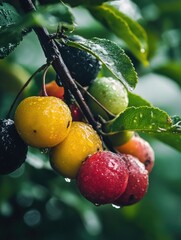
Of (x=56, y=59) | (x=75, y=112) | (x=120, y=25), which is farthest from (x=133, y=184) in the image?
(x=120, y=25)

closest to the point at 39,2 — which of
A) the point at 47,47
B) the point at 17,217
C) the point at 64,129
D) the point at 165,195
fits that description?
the point at 47,47

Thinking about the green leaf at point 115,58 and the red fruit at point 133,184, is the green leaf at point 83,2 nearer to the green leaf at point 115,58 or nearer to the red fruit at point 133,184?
the green leaf at point 115,58

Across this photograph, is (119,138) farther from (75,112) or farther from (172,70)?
(172,70)

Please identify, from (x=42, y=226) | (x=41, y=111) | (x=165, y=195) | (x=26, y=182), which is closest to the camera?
(x=41, y=111)

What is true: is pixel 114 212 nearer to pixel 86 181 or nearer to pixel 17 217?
pixel 17 217

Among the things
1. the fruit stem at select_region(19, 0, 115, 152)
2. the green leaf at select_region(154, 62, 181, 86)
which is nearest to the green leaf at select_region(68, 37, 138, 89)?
the fruit stem at select_region(19, 0, 115, 152)

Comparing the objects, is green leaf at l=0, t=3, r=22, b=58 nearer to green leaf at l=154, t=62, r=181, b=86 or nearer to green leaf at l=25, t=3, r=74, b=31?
green leaf at l=25, t=3, r=74, b=31

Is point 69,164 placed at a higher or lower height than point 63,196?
higher
